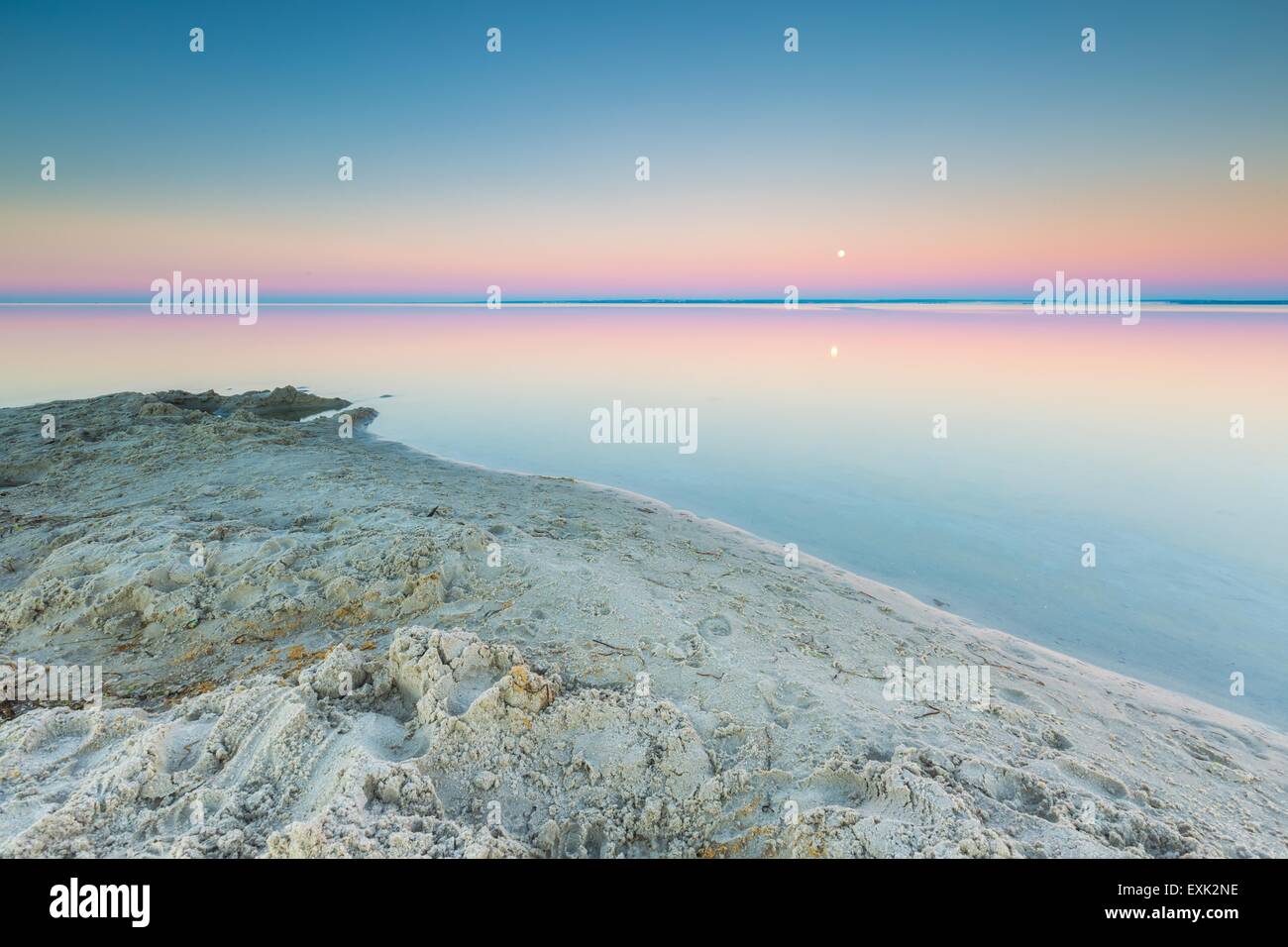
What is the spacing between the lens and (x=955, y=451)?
1154 centimetres

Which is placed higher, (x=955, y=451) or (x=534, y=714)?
(x=955, y=451)

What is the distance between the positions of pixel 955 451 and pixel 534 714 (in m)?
10.3

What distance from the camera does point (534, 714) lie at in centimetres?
331

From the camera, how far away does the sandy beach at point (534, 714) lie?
2.64 m

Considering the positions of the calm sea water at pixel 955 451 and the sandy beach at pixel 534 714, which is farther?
the calm sea water at pixel 955 451

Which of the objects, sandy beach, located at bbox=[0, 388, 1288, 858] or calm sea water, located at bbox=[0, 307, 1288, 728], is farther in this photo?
calm sea water, located at bbox=[0, 307, 1288, 728]

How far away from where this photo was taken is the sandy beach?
2.64 m

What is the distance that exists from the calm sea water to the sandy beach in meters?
1.19

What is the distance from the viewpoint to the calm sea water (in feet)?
20.8

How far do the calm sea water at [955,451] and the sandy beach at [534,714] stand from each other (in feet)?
3.90

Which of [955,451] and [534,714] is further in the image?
[955,451]

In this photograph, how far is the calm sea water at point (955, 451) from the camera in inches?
249

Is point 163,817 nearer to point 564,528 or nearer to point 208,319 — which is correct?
point 564,528
